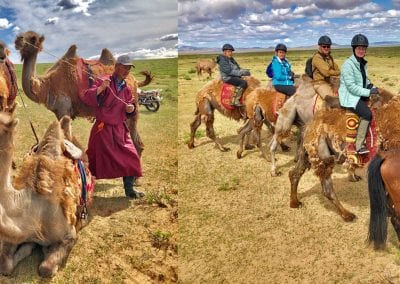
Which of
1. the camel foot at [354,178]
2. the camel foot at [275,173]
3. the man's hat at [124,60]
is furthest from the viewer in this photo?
the camel foot at [275,173]

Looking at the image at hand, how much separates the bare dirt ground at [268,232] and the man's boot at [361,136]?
945 mm

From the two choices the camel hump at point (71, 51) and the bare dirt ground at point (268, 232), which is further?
the camel hump at point (71, 51)

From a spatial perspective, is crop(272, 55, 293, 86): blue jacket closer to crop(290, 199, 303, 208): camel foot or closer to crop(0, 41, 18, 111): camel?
crop(290, 199, 303, 208): camel foot

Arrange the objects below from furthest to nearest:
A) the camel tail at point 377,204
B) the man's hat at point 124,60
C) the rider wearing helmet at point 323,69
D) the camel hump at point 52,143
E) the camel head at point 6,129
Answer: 1. the rider wearing helmet at point 323,69
2. the man's hat at point 124,60
3. the camel hump at point 52,143
4. the camel tail at point 377,204
5. the camel head at point 6,129

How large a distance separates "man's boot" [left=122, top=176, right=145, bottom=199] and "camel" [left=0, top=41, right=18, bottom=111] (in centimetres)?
242

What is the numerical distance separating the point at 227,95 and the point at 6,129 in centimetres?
604

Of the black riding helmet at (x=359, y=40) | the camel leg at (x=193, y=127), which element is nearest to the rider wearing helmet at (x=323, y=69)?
the black riding helmet at (x=359, y=40)

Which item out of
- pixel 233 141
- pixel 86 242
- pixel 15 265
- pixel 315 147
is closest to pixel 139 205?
pixel 86 242

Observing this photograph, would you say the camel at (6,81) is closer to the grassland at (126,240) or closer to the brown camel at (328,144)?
the grassland at (126,240)

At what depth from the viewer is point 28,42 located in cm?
664

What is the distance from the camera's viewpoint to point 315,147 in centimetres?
535

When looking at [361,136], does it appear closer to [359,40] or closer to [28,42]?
[359,40]

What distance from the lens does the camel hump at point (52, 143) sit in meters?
4.25

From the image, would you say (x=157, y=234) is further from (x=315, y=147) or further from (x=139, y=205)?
(x=315, y=147)
